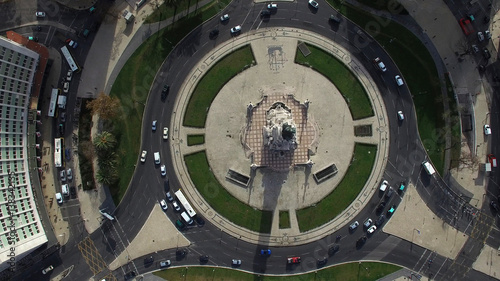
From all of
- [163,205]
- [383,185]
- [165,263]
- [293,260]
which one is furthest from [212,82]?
[383,185]

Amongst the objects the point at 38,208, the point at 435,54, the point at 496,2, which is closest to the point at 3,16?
the point at 38,208

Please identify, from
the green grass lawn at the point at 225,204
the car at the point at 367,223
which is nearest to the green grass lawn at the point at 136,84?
the green grass lawn at the point at 225,204

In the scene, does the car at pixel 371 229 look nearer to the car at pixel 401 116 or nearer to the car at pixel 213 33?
the car at pixel 401 116

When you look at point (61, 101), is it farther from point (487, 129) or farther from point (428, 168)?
point (487, 129)

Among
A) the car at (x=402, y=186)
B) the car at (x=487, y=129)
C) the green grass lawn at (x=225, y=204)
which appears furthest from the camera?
the car at (x=487, y=129)

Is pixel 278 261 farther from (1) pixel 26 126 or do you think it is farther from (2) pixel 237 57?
(1) pixel 26 126


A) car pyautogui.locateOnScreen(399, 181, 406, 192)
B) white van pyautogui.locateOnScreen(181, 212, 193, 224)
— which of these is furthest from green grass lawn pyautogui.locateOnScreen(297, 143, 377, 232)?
white van pyautogui.locateOnScreen(181, 212, 193, 224)
